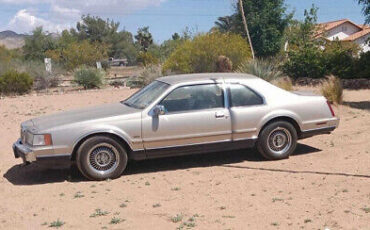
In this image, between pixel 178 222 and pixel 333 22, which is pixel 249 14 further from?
pixel 333 22

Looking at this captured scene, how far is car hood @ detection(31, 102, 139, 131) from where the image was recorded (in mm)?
7195

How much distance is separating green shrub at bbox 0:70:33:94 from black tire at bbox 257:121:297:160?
51.7ft

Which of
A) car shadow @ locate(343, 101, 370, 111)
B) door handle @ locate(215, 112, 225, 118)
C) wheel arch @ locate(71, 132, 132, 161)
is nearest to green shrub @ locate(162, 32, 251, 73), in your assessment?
car shadow @ locate(343, 101, 370, 111)

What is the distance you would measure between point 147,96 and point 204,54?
14.4m

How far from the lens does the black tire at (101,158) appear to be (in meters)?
7.05

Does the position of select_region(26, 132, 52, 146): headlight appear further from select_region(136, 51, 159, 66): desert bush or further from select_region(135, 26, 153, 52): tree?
select_region(135, 26, 153, 52): tree

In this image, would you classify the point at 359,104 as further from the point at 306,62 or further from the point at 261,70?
the point at 306,62

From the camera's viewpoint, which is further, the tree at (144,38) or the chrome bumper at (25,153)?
the tree at (144,38)

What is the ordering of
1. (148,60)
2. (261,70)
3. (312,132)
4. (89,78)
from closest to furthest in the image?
1. (312,132)
2. (261,70)
3. (89,78)
4. (148,60)

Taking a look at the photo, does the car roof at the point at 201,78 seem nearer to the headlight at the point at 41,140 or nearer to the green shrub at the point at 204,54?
the headlight at the point at 41,140

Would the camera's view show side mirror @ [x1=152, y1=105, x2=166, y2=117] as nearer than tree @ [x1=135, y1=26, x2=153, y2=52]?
Yes

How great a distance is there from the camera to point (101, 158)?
23.6 ft

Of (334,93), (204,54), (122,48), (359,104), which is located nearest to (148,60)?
(204,54)

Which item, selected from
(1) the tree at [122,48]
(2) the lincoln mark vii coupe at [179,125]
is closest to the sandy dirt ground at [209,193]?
(2) the lincoln mark vii coupe at [179,125]
